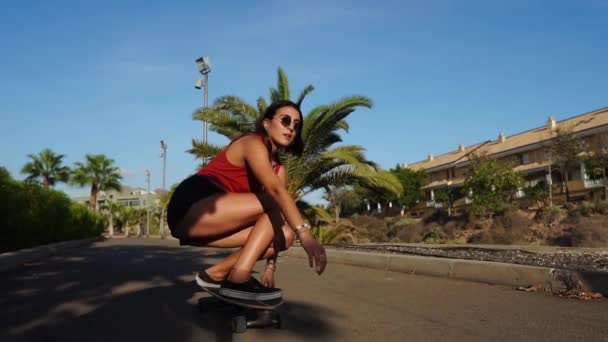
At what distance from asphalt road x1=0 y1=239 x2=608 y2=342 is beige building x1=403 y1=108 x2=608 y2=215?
30.6 meters

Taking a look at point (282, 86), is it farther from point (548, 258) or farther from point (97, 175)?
point (97, 175)

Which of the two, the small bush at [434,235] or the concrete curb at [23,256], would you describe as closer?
the concrete curb at [23,256]

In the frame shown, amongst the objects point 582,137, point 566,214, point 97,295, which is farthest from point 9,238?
point 582,137

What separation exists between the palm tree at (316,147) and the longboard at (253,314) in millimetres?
9939

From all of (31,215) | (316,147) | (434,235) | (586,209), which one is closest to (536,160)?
(586,209)

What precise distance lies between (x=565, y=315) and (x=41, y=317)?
12.3 feet

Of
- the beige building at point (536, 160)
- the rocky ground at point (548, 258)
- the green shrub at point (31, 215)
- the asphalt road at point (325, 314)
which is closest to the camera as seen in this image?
the asphalt road at point (325, 314)

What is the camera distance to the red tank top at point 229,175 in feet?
9.93

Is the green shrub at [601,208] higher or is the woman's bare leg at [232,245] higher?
the green shrub at [601,208]

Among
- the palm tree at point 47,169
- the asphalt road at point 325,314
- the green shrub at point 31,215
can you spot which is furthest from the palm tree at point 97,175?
the asphalt road at point 325,314

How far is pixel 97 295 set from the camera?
446cm

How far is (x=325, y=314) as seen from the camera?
3.42 metres

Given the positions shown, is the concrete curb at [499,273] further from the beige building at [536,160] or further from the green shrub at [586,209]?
the beige building at [536,160]

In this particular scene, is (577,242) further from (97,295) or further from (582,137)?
(582,137)
